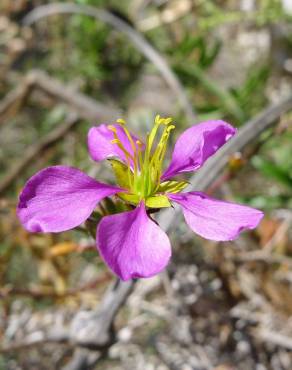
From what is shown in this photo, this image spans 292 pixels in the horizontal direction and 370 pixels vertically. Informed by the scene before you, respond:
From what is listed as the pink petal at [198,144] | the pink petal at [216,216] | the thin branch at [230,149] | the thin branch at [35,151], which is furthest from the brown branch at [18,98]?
the pink petal at [216,216]

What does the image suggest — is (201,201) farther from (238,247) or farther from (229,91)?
(229,91)

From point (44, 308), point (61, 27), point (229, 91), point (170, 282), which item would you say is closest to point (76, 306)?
point (44, 308)

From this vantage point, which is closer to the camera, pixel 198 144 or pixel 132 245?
pixel 132 245

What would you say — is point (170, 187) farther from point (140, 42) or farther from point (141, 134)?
point (140, 42)

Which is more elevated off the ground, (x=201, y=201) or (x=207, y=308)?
(x=201, y=201)

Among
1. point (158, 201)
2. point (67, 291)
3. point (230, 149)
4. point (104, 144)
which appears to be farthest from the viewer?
point (67, 291)

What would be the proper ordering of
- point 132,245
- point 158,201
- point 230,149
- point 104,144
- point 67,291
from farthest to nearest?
1. point 67,291
2. point 230,149
3. point 104,144
4. point 158,201
5. point 132,245

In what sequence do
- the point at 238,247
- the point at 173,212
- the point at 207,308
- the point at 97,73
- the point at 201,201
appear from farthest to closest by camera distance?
1. the point at 97,73
2. the point at 238,247
3. the point at 207,308
4. the point at 173,212
5. the point at 201,201

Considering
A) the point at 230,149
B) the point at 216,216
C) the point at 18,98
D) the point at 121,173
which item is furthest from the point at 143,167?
the point at 18,98
